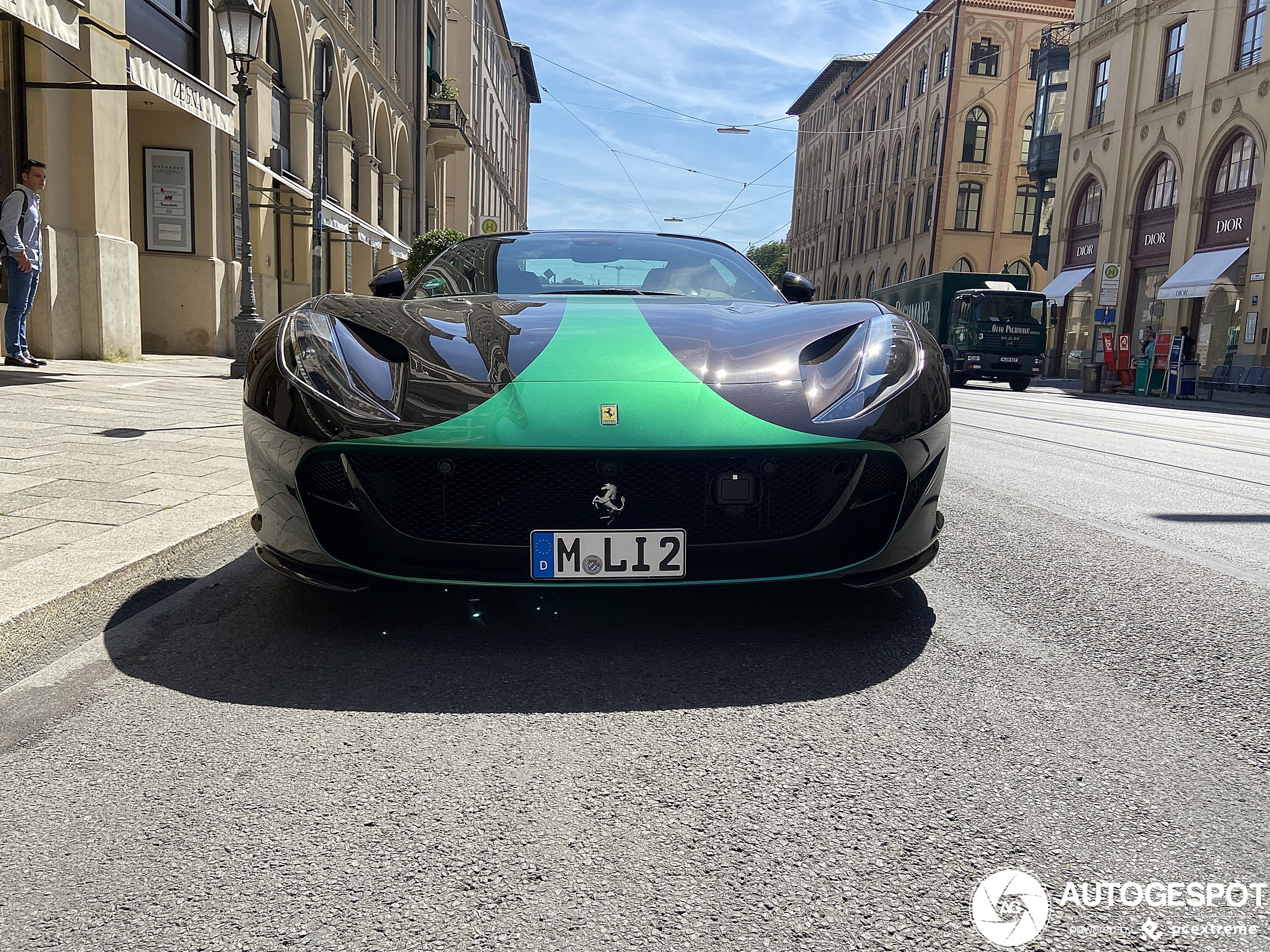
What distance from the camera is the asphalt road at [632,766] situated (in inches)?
56.9

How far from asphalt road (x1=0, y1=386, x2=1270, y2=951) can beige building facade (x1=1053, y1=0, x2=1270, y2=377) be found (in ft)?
81.5

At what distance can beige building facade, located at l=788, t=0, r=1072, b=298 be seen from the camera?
45.3m

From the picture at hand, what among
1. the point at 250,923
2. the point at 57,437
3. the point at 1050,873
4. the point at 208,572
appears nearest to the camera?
the point at 250,923

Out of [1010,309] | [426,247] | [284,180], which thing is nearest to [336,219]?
[284,180]

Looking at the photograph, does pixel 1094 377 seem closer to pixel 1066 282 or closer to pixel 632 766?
pixel 1066 282

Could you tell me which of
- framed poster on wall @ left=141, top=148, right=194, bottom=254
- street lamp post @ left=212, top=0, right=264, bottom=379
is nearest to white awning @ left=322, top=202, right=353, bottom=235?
framed poster on wall @ left=141, top=148, right=194, bottom=254

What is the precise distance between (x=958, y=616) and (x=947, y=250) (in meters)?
47.1

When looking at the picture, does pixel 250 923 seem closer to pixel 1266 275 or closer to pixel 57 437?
pixel 57 437

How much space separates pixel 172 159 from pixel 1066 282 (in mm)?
27939

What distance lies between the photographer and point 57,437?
5.59 meters

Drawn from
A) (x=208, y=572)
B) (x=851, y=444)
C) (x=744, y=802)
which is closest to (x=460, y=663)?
(x=744, y=802)

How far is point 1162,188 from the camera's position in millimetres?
28469

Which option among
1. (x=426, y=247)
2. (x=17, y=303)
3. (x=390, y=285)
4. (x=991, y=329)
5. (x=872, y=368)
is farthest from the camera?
(x=991, y=329)

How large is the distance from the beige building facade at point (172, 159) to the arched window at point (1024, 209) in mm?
32141
